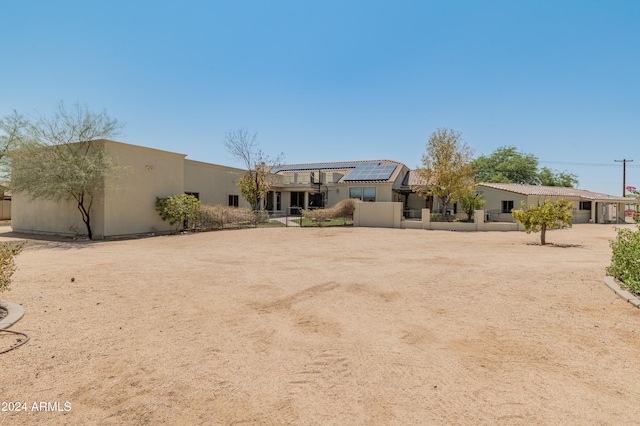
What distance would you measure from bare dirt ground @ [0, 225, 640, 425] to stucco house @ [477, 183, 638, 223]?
22.2 m

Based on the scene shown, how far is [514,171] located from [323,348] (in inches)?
1947

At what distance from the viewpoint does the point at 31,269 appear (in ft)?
28.3

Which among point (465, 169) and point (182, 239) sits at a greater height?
point (465, 169)

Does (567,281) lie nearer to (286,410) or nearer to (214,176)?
(286,410)

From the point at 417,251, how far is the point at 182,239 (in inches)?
437

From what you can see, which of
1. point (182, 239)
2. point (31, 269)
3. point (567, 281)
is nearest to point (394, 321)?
point (567, 281)

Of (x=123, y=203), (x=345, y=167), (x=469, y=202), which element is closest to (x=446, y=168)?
(x=469, y=202)

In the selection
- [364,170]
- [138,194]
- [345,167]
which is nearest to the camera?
[138,194]

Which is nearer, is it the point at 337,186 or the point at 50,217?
the point at 50,217

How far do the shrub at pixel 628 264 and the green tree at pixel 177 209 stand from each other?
705 inches

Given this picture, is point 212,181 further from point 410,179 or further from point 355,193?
point 410,179

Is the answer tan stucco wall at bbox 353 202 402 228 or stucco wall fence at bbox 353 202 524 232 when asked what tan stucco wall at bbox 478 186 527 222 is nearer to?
stucco wall fence at bbox 353 202 524 232

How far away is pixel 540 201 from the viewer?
2703 centimetres

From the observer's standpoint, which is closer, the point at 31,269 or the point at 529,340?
the point at 529,340
